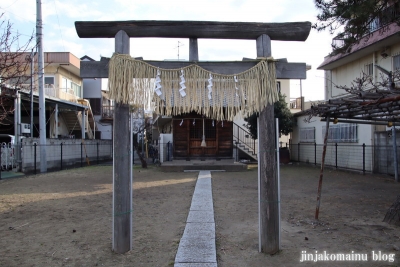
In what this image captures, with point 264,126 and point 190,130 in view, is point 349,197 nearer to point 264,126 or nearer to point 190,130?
point 264,126

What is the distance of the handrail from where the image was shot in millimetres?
21672

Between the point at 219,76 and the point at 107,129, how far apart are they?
98.0 feet

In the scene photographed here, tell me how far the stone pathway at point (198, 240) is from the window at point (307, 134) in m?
14.3

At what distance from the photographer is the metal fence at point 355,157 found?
13.4 meters

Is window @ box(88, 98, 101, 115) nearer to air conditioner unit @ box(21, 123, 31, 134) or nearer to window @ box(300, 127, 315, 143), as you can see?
air conditioner unit @ box(21, 123, 31, 134)

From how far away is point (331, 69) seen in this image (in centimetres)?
1848

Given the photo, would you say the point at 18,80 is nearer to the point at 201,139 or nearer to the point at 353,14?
the point at 353,14

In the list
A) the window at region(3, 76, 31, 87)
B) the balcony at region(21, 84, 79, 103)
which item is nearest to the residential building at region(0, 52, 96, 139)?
the balcony at region(21, 84, 79, 103)

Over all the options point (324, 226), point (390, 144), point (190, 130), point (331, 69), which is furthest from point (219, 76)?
point (331, 69)

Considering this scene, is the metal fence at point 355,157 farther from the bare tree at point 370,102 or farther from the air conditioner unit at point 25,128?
the air conditioner unit at point 25,128

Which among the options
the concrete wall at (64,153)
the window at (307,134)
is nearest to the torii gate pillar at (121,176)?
the concrete wall at (64,153)

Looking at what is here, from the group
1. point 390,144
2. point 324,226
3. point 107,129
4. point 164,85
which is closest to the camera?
point 164,85

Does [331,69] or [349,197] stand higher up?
[331,69]

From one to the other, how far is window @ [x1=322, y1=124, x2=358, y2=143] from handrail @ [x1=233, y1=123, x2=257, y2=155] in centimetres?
541
